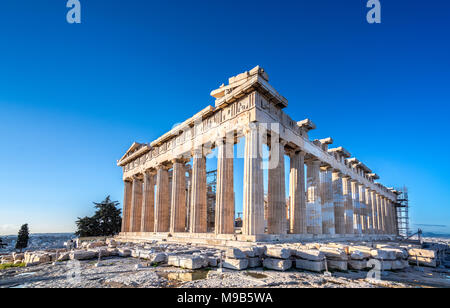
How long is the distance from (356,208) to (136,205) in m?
26.9


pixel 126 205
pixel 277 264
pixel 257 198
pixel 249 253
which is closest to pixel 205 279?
pixel 249 253

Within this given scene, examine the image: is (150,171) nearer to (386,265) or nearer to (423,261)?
(386,265)

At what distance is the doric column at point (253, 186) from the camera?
585 inches

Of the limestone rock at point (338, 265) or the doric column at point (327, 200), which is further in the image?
the doric column at point (327, 200)

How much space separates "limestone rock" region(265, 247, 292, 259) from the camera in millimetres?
8711

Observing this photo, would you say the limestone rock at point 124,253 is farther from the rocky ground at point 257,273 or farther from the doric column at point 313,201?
the doric column at point 313,201

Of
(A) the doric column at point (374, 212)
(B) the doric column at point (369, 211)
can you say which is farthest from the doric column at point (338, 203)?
(A) the doric column at point (374, 212)

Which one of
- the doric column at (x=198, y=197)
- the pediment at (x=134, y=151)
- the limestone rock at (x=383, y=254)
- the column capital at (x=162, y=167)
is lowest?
the limestone rock at (x=383, y=254)

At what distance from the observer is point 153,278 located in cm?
740

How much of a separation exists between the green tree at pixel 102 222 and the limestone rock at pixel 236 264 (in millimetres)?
36722

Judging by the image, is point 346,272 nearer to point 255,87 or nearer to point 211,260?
point 211,260

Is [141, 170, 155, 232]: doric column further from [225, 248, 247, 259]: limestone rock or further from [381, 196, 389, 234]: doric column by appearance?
[381, 196, 389, 234]: doric column

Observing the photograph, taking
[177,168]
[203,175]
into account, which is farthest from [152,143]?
[203,175]
